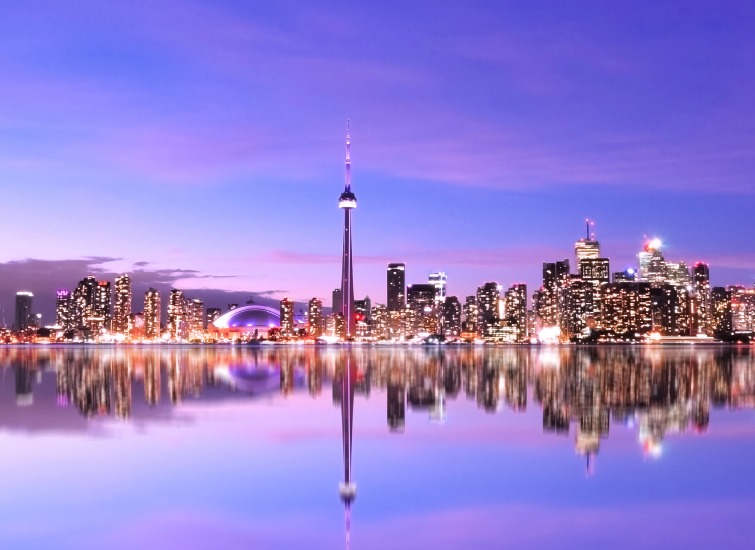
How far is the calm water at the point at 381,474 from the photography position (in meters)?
13.4

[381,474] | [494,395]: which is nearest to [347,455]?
[381,474]

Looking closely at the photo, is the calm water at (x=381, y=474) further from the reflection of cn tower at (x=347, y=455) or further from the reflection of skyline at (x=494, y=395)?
the reflection of skyline at (x=494, y=395)

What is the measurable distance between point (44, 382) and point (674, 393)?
120 feet

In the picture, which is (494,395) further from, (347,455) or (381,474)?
(381,474)

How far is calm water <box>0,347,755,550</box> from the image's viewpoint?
13.4 m

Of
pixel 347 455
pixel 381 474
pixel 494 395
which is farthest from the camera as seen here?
pixel 494 395

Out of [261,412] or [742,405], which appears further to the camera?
[742,405]

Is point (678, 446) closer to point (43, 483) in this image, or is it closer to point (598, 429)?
point (598, 429)

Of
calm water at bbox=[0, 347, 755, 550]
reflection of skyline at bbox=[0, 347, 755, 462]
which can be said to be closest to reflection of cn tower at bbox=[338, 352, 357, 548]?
calm water at bbox=[0, 347, 755, 550]

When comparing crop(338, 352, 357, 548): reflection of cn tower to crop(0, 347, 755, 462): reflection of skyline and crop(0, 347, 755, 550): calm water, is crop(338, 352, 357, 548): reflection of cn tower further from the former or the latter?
crop(0, 347, 755, 462): reflection of skyline

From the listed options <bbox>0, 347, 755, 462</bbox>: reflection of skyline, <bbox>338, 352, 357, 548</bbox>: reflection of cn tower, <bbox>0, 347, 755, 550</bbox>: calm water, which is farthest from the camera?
<bbox>0, 347, 755, 462</bbox>: reflection of skyline

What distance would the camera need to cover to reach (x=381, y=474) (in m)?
18.7

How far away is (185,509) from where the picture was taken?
15.1m

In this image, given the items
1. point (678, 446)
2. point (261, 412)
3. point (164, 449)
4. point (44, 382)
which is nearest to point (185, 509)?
point (164, 449)
